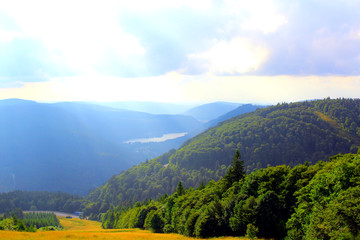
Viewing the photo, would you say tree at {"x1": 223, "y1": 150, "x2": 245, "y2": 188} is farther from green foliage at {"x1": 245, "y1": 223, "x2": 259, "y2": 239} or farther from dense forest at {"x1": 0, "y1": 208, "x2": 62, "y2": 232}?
dense forest at {"x1": 0, "y1": 208, "x2": 62, "y2": 232}

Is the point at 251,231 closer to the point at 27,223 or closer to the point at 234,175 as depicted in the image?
the point at 234,175

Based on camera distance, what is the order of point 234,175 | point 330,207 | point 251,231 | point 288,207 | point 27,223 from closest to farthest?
1. point 330,207
2. point 251,231
3. point 288,207
4. point 234,175
5. point 27,223

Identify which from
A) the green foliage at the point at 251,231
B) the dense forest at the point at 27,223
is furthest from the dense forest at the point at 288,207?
the dense forest at the point at 27,223

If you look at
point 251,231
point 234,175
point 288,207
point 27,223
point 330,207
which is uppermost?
point 330,207

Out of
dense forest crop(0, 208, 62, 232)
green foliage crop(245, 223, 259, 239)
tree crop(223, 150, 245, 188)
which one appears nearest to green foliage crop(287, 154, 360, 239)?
green foliage crop(245, 223, 259, 239)

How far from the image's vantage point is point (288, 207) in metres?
37.7

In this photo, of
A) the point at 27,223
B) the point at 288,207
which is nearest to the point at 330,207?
the point at 288,207

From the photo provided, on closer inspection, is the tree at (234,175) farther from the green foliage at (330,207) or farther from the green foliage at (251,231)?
the green foliage at (330,207)

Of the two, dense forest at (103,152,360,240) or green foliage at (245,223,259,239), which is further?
green foliage at (245,223,259,239)

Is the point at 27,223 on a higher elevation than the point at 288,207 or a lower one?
lower

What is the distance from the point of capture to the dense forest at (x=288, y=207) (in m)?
25.2

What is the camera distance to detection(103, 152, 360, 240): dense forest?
25.2 meters

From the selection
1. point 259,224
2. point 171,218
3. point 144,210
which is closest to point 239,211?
point 259,224

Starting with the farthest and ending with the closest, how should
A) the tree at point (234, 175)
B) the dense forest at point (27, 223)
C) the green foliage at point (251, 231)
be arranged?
the tree at point (234, 175) → the dense forest at point (27, 223) → the green foliage at point (251, 231)
